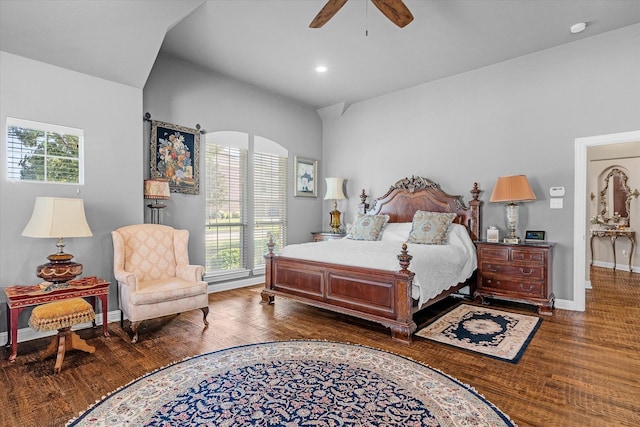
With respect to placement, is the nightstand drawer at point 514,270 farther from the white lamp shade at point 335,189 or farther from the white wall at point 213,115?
the white wall at point 213,115

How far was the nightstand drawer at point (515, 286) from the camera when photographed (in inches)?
157

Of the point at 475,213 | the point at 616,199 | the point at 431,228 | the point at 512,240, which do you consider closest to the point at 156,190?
the point at 431,228

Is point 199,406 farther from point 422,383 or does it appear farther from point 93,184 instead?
point 93,184

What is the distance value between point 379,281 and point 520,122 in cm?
310

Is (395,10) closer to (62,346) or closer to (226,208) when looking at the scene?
(226,208)

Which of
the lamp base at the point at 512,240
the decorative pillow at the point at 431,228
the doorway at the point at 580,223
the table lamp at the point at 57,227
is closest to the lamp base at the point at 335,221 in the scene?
the decorative pillow at the point at 431,228

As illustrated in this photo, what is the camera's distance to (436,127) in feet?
17.4

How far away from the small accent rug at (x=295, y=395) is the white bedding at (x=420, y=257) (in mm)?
861

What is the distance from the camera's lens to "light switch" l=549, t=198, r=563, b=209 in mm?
4203

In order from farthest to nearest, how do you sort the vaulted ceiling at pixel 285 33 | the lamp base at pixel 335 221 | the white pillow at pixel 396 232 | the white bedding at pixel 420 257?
the lamp base at pixel 335 221
the white pillow at pixel 396 232
the white bedding at pixel 420 257
the vaulted ceiling at pixel 285 33

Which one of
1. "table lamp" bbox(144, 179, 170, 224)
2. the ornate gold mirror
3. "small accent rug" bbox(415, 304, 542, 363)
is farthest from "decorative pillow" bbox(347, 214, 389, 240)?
the ornate gold mirror

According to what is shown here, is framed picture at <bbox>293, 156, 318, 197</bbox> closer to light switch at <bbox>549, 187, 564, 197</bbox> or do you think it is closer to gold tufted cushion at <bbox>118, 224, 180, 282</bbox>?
gold tufted cushion at <bbox>118, 224, 180, 282</bbox>

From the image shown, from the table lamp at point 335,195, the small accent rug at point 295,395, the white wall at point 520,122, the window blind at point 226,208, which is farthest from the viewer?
the table lamp at point 335,195

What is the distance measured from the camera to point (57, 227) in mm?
2803
